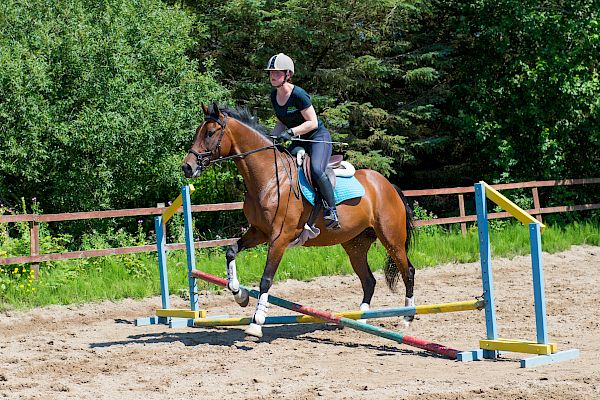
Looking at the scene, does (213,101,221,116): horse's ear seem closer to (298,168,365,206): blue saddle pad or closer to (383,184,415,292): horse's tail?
(298,168,365,206): blue saddle pad

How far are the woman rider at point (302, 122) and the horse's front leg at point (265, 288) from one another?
72 cm

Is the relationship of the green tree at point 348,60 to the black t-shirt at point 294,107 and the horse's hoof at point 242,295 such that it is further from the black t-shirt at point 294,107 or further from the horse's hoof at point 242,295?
the horse's hoof at point 242,295

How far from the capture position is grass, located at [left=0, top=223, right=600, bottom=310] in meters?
12.3

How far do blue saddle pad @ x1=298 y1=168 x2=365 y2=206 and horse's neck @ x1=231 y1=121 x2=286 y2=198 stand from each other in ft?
1.17

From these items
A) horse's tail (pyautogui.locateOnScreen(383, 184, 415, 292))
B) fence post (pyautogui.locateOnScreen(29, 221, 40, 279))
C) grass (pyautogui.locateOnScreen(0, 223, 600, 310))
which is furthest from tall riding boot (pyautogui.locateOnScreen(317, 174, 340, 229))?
fence post (pyautogui.locateOnScreen(29, 221, 40, 279))

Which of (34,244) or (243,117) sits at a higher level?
(243,117)

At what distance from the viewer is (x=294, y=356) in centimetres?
820

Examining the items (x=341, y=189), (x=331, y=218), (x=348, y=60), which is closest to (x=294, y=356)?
(x=331, y=218)

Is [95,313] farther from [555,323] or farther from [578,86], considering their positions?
[578,86]

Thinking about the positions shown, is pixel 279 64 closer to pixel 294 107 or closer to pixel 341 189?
pixel 294 107

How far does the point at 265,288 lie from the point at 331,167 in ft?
5.58

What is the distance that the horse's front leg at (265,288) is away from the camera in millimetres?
8422

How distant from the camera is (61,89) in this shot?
55.8 feet

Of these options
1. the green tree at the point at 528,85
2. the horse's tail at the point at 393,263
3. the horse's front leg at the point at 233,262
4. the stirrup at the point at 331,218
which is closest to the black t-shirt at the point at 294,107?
the stirrup at the point at 331,218
